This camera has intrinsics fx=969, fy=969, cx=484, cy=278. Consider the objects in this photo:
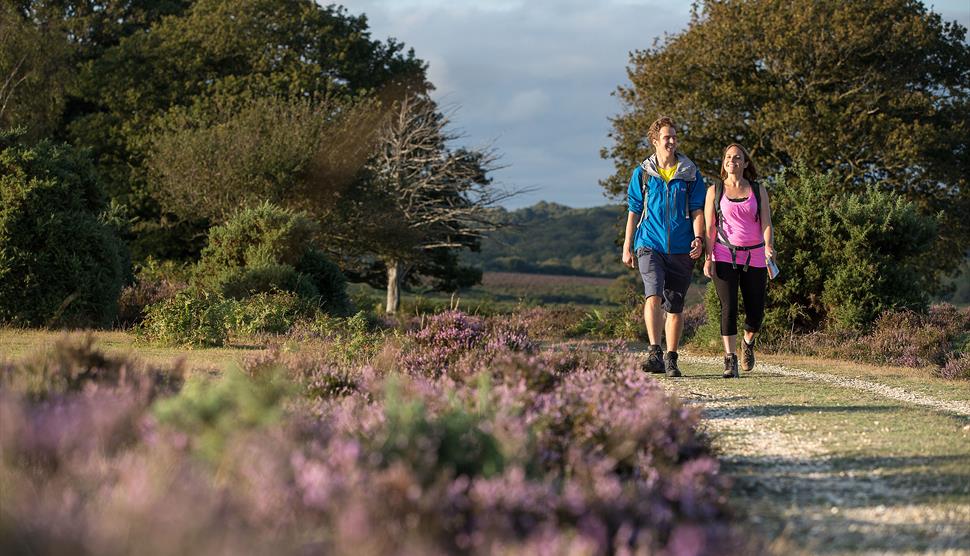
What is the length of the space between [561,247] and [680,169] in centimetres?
7935

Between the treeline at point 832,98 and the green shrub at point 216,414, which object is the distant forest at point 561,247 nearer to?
the treeline at point 832,98

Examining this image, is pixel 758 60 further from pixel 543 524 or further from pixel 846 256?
pixel 543 524

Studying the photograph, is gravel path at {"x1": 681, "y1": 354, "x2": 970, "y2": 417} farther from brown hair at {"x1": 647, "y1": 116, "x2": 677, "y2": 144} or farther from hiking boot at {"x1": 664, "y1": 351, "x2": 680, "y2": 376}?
brown hair at {"x1": 647, "y1": 116, "x2": 677, "y2": 144}

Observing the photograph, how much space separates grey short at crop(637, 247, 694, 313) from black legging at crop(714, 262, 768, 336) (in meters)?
0.58

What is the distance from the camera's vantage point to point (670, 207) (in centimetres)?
1026

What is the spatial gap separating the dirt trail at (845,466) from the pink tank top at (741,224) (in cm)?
179

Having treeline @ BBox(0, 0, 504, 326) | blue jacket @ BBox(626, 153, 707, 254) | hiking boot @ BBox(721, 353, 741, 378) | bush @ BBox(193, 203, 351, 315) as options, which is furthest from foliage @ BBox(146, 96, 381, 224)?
hiking boot @ BBox(721, 353, 741, 378)

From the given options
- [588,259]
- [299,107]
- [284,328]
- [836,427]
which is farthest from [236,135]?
[588,259]

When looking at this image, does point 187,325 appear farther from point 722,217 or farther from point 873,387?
point 873,387

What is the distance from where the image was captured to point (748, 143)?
28.0m

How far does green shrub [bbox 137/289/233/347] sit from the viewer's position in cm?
1210

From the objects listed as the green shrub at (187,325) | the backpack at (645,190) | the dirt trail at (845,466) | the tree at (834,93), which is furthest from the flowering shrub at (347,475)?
the tree at (834,93)

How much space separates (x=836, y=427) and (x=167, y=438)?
4976mm

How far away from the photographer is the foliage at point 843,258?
15.1m
